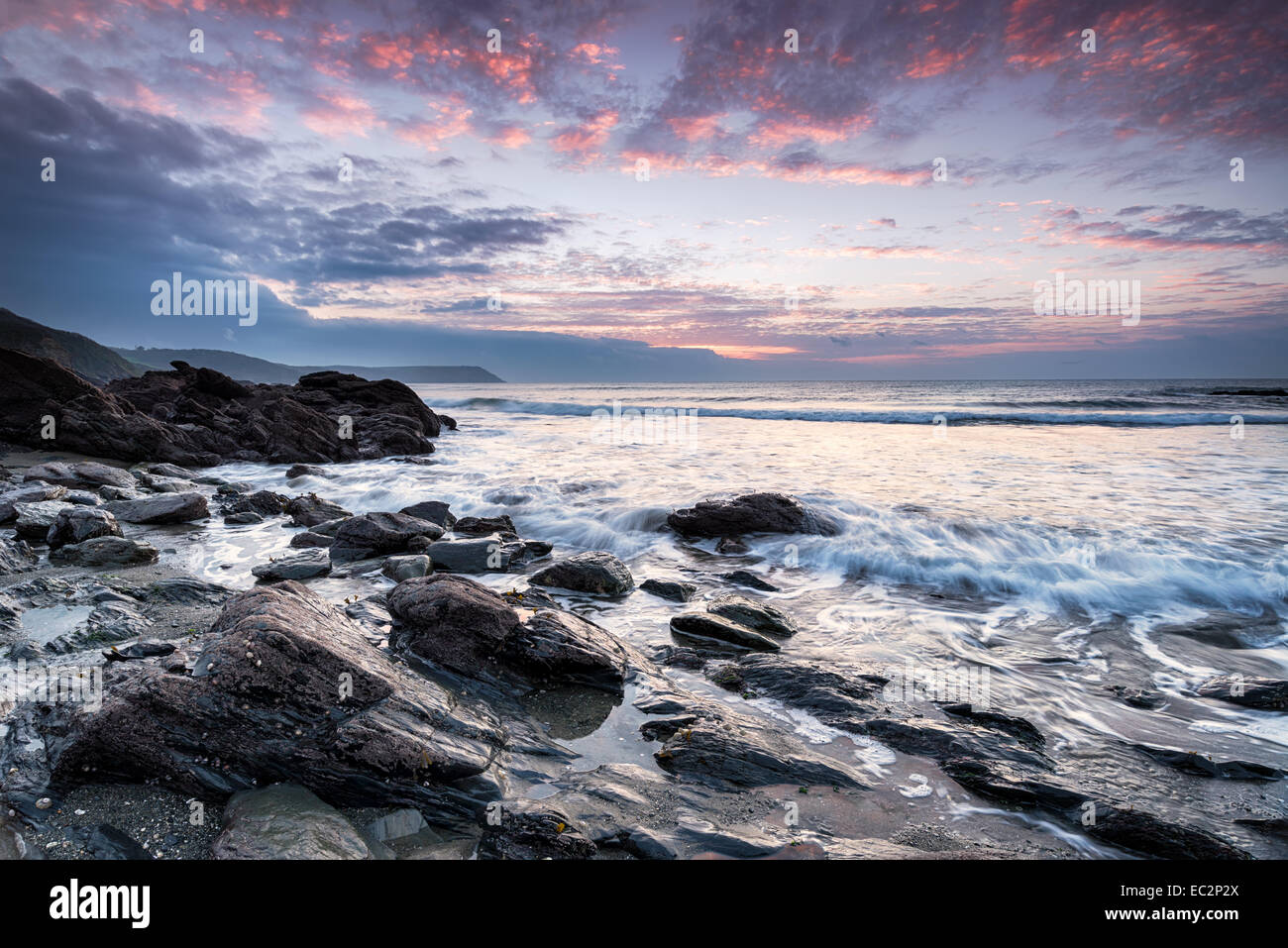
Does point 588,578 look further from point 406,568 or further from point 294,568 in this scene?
point 294,568

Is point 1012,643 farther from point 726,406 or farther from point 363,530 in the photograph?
point 726,406

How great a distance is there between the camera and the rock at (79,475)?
13.4 metres

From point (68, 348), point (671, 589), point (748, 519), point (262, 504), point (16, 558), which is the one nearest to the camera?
point (16, 558)

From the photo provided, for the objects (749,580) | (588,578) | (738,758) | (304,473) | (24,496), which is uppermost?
(304,473)

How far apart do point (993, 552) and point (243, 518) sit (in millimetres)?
14365

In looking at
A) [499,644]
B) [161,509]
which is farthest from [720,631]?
[161,509]

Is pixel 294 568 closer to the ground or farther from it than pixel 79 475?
closer to the ground

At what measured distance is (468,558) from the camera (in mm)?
9312

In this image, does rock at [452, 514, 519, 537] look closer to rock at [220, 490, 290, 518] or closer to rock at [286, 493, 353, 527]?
rock at [286, 493, 353, 527]

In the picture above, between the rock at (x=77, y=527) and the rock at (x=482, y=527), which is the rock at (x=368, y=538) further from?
the rock at (x=77, y=527)

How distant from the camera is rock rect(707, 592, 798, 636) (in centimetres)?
710

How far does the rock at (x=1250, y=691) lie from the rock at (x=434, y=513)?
38.5ft

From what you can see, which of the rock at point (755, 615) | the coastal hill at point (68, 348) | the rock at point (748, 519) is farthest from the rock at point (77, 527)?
the coastal hill at point (68, 348)
